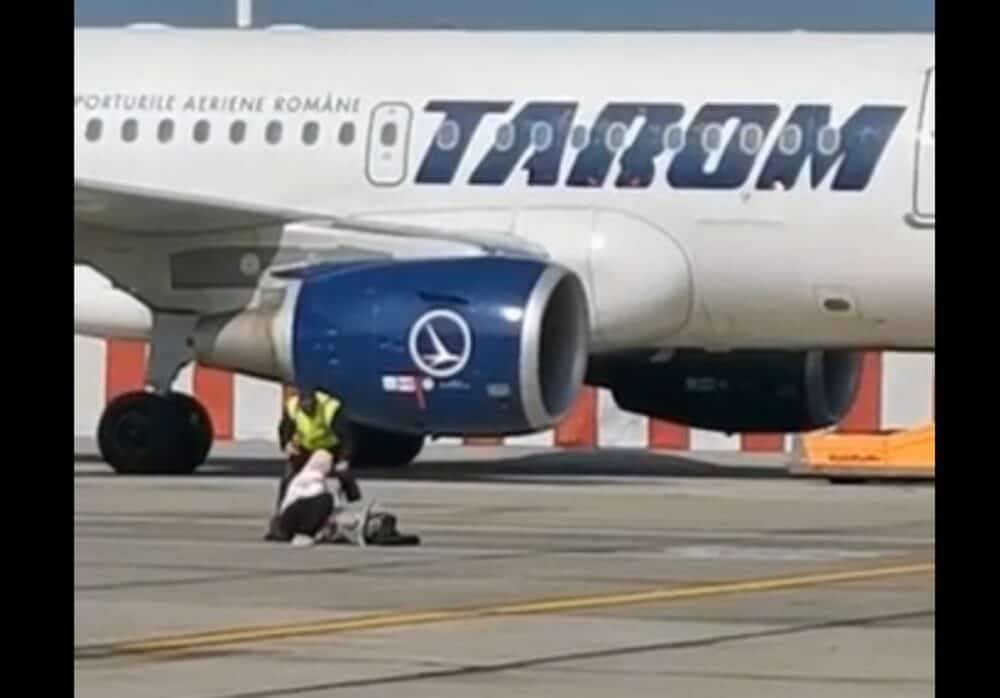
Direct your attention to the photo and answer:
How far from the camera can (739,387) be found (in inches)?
1030

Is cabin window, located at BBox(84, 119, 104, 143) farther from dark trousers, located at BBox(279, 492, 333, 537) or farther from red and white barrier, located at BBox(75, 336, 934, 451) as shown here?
dark trousers, located at BBox(279, 492, 333, 537)

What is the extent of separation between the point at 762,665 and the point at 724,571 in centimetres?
481

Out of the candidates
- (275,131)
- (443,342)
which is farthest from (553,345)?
(275,131)

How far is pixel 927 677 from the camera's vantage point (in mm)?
9398

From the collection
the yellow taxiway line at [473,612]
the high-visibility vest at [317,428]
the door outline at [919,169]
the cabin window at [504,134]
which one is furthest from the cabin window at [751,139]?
the yellow taxiway line at [473,612]

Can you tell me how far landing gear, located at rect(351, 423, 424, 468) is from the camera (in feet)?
84.8

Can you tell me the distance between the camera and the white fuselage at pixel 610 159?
23.4 meters

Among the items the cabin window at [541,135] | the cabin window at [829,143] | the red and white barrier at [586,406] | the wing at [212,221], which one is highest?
the cabin window at [541,135]

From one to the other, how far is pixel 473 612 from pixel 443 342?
33.5 feet

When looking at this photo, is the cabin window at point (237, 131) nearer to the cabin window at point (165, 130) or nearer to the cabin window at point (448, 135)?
the cabin window at point (165, 130)

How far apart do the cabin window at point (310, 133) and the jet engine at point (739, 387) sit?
3.39 m

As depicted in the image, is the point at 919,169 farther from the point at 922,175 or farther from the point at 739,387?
the point at 739,387
